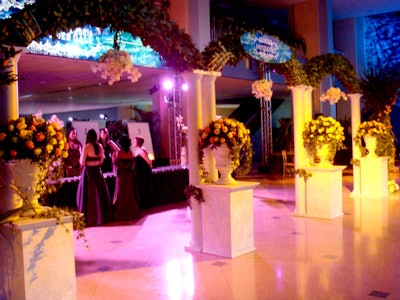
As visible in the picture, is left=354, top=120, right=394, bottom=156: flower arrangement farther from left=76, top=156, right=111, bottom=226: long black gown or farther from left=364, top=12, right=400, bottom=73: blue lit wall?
left=364, top=12, right=400, bottom=73: blue lit wall

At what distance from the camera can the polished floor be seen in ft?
13.5

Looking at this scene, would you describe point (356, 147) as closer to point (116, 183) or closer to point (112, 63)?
point (116, 183)

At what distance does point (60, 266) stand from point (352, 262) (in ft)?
9.78

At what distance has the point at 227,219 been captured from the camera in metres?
5.18

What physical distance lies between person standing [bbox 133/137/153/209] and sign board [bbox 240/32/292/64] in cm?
301

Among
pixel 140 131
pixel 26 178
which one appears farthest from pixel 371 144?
pixel 26 178

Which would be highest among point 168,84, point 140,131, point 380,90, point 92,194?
point 168,84

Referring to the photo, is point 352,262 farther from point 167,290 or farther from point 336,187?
point 336,187

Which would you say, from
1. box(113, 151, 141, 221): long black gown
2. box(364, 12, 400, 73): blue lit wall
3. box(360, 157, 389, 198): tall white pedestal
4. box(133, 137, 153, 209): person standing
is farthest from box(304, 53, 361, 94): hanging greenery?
box(364, 12, 400, 73): blue lit wall

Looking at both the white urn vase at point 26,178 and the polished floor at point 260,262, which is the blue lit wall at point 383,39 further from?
the white urn vase at point 26,178

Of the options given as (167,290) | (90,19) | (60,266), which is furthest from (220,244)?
(90,19)

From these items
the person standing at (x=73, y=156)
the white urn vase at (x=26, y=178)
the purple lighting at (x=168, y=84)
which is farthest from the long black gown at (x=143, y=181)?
the white urn vase at (x=26, y=178)

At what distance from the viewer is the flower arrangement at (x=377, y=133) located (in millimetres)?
8961

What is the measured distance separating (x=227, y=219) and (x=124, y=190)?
288 cm
